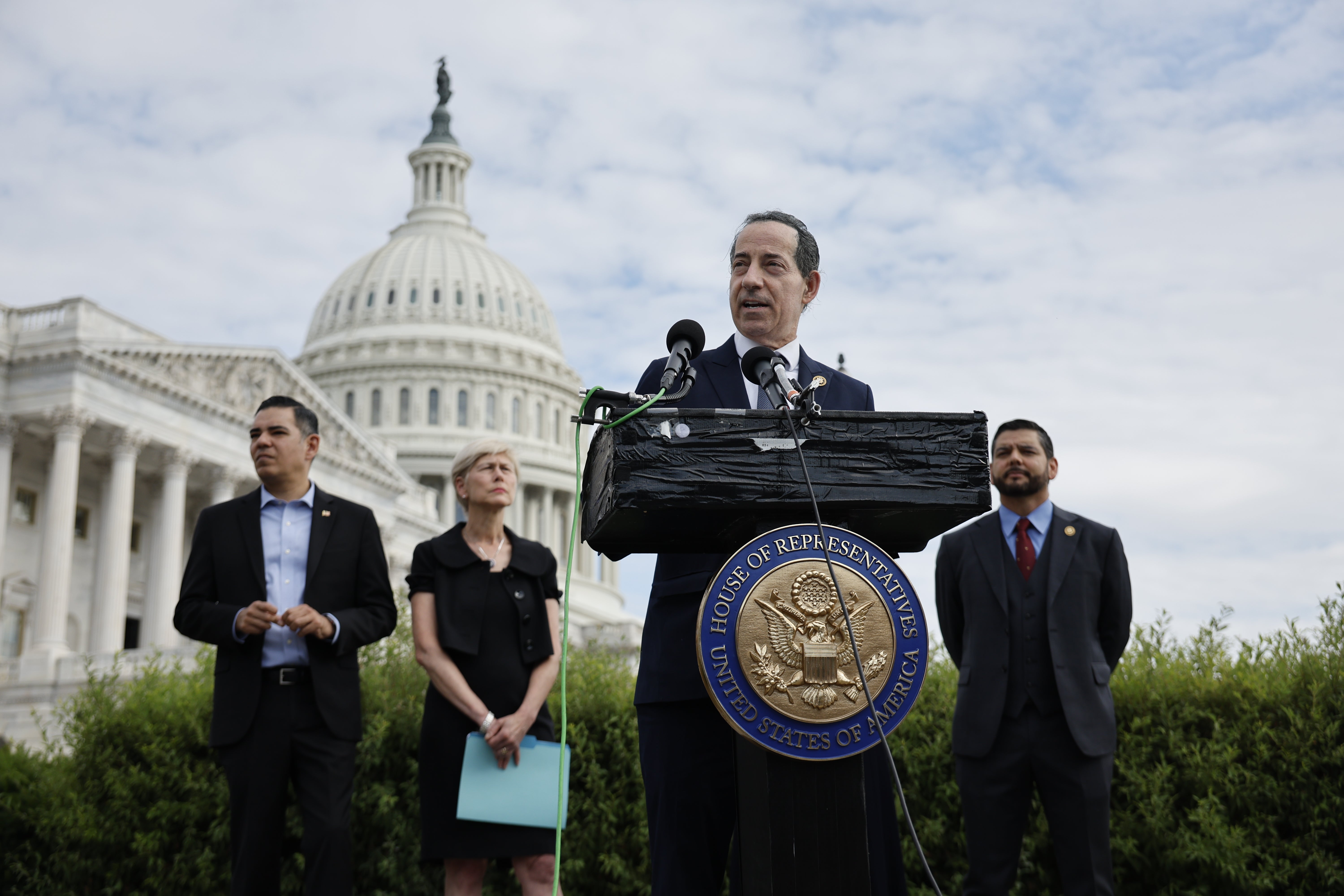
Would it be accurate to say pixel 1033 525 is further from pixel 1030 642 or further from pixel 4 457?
pixel 4 457

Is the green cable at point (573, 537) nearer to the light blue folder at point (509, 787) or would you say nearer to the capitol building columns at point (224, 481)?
the light blue folder at point (509, 787)

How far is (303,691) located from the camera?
5281 millimetres

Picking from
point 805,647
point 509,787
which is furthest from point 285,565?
point 805,647

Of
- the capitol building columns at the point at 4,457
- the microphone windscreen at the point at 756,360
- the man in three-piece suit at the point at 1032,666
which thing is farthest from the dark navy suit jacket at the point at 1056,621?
the capitol building columns at the point at 4,457

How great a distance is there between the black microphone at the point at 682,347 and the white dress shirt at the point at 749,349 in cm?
24

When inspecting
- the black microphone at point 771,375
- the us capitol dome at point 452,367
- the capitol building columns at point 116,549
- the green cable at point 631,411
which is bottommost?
the green cable at point 631,411

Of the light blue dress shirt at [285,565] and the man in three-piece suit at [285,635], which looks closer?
the man in three-piece suit at [285,635]

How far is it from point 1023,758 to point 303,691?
9.54 ft

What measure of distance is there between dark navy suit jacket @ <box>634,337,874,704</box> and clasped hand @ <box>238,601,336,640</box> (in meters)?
2.02

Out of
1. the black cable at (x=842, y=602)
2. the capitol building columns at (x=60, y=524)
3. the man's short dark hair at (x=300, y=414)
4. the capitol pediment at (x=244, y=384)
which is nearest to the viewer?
the black cable at (x=842, y=602)

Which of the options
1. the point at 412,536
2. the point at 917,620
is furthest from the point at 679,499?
the point at 412,536

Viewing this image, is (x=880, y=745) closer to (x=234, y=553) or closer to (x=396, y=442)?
(x=234, y=553)

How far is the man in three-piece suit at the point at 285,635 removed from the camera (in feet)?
16.9

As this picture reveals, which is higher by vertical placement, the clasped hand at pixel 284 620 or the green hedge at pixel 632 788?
the clasped hand at pixel 284 620
